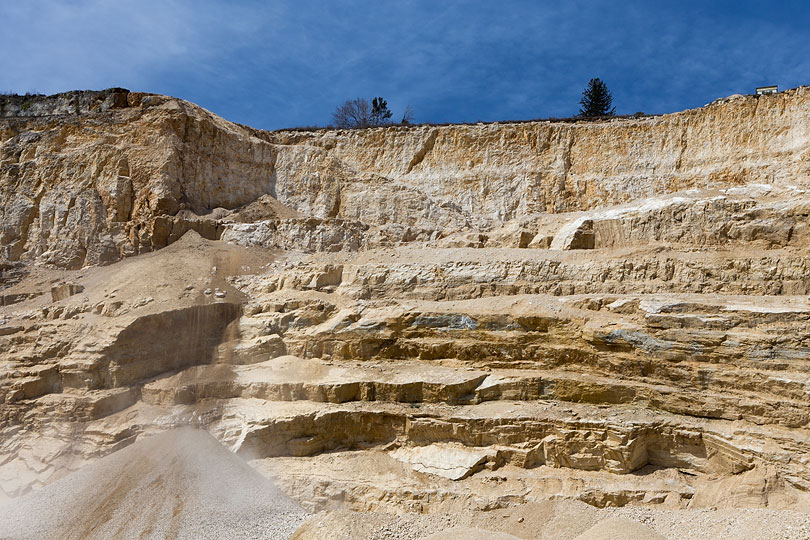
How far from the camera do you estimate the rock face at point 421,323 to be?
953cm

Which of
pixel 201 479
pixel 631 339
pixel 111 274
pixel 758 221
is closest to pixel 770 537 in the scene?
pixel 631 339

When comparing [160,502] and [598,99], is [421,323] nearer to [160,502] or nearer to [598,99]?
[160,502]

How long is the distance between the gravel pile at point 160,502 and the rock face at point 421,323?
485 millimetres

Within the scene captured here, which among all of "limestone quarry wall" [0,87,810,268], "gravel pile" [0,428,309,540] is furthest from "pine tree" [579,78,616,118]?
"gravel pile" [0,428,309,540]

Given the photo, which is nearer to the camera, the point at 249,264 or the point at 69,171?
the point at 249,264

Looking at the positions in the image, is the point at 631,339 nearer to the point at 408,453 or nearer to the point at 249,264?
the point at 408,453

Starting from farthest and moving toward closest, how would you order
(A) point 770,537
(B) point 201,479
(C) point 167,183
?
(C) point 167,183 → (B) point 201,479 → (A) point 770,537

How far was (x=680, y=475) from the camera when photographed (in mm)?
9375

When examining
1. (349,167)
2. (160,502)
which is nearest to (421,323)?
(160,502)

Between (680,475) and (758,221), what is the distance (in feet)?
21.3

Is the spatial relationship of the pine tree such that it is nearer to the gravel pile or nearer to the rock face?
the rock face

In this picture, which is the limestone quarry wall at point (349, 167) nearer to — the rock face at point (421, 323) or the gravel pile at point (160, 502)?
the rock face at point (421, 323)

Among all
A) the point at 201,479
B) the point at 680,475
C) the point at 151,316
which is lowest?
the point at 201,479

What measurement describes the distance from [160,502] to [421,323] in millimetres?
6148
